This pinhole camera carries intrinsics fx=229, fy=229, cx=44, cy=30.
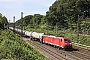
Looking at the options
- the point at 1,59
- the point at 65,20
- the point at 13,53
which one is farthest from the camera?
the point at 65,20

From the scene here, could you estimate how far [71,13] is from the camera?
9206 cm

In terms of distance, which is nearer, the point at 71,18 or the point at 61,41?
the point at 61,41

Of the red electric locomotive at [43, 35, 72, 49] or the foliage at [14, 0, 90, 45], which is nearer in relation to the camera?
the red electric locomotive at [43, 35, 72, 49]

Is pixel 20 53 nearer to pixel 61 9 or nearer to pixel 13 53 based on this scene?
pixel 13 53

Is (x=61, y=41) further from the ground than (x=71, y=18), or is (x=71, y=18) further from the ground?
(x=71, y=18)

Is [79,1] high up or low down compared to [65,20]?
up

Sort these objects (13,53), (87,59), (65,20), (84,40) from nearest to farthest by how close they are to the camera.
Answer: (13,53)
(87,59)
(84,40)
(65,20)

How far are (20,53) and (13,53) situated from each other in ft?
2.53

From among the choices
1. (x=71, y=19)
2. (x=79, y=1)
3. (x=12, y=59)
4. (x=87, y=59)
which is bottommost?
(x=87, y=59)

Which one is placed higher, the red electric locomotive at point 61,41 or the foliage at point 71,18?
the foliage at point 71,18

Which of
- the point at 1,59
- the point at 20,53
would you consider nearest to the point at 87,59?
the point at 20,53

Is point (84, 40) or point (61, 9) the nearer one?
point (84, 40)

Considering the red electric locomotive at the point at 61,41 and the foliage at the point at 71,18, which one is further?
the foliage at the point at 71,18

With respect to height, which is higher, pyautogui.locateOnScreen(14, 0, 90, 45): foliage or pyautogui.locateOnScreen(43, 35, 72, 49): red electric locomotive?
pyautogui.locateOnScreen(14, 0, 90, 45): foliage
